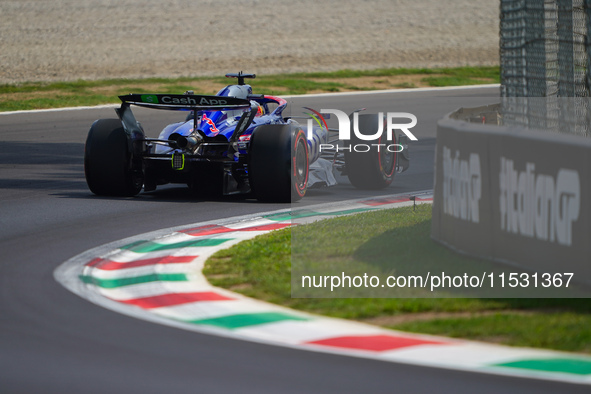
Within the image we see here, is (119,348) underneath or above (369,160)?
underneath

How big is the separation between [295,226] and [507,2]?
3037 mm

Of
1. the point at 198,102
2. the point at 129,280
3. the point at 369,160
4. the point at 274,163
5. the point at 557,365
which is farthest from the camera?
the point at 369,160

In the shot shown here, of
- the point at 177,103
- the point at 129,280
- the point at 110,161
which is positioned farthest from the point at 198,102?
the point at 129,280

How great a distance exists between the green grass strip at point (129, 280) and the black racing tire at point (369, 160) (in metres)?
5.78

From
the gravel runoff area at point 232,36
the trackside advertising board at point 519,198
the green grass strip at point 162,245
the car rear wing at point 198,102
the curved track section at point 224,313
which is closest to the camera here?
the curved track section at point 224,313

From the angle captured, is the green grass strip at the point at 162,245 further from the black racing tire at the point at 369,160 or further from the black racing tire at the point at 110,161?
the black racing tire at the point at 369,160

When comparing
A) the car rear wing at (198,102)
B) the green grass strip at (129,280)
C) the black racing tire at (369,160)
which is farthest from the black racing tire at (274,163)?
the green grass strip at (129,280)

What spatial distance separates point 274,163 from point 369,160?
1.96 meters

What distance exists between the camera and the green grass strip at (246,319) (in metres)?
6.26

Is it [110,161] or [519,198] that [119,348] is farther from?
[110,161]

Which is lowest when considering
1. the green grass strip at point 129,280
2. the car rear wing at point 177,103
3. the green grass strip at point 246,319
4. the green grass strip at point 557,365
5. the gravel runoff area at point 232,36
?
the green grass strip at point 129,280

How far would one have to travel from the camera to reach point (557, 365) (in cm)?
523

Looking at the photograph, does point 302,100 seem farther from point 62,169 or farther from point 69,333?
point 69,333

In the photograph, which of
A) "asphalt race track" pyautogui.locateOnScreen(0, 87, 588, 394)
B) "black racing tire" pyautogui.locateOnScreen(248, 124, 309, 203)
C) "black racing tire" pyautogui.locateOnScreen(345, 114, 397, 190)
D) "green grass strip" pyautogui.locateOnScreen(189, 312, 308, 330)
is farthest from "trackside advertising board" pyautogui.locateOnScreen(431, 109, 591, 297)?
"black racing tire" pyautogui.locateOnScreen(345, 114, 397, 190)
